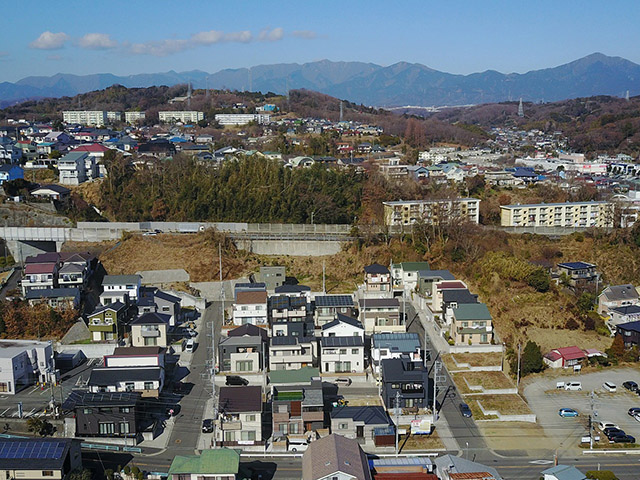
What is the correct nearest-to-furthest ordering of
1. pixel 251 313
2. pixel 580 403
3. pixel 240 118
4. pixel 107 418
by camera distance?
1. pixel 107 418
2. pixel 580 403
3. pixel 251 313
4. pixel 240 118

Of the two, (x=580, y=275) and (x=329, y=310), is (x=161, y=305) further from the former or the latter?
(x=580, y=275)

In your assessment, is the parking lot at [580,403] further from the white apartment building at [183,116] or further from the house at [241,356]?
the white apartment building at [183,116]

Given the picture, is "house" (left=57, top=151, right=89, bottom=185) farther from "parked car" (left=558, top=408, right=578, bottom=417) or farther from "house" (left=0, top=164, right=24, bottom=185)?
"parked car" (left=558, top=408, right=578, bottom=417)

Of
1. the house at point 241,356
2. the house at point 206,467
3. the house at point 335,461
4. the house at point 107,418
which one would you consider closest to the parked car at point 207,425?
the house at point 107,418

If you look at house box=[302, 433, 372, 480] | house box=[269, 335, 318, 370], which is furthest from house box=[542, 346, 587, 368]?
house box=[302, 433, 372, 480]

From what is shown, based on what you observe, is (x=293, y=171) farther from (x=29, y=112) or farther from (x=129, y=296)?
(x=29, y=112)

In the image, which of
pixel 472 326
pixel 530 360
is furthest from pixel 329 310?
pixel 530 360

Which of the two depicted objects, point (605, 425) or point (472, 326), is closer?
point (605, 425)
